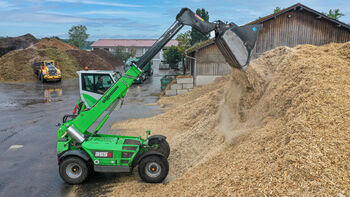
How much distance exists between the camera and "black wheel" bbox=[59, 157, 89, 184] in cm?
696

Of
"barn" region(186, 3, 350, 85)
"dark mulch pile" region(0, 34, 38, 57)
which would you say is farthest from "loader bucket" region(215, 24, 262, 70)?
"dark mulch pile" region(0, 34, 38, 57)

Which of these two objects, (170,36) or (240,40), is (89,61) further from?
(240,40)

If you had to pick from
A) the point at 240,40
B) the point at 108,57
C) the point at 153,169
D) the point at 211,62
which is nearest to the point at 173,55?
the point at 108,57

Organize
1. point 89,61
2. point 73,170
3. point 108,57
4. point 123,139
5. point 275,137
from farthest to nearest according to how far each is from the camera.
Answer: point 108,57, point 89,61, point 123,139, point 73,170, point 275,137

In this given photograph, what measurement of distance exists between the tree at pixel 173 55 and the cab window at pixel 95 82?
4090 centimetres

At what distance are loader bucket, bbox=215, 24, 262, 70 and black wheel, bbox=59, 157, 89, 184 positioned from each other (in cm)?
474

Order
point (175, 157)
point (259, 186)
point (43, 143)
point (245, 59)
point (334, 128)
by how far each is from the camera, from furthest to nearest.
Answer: point (43, 143)
point (175, 157)
point (245, 59)
point (334, 128)
point (259, 186)

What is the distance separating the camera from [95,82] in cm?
930

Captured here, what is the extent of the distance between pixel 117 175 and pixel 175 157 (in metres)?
1.73

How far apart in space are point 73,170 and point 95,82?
325cm

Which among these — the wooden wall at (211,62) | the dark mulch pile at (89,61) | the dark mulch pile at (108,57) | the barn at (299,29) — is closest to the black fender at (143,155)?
the barn at (299,29)

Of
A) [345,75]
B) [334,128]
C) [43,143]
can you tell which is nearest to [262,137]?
[334,128]

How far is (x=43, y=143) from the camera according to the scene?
10.8m

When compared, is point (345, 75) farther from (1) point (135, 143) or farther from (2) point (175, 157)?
(1) point (135, 143)
